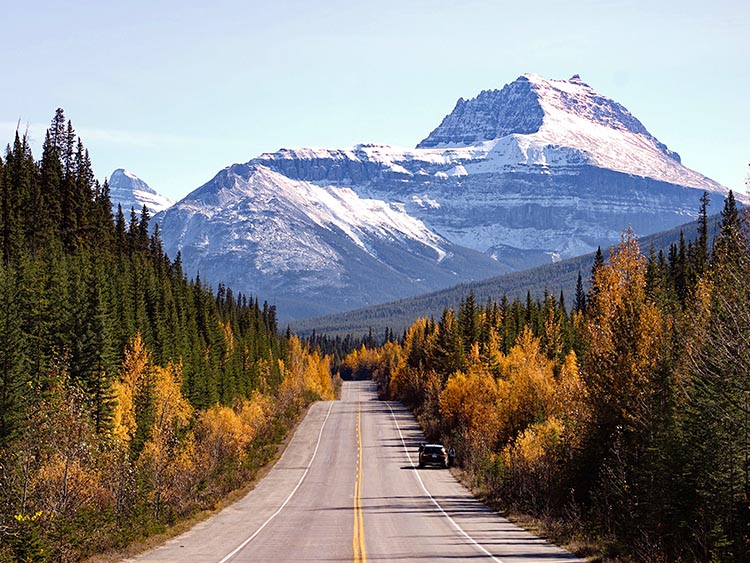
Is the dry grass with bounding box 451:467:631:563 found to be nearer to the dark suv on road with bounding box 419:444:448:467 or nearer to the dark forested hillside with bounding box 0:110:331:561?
the dark forested hillside with bounding box 0:110:331:561

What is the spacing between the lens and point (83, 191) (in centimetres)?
11319

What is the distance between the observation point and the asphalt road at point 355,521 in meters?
29.2

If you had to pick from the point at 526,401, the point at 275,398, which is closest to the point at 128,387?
the point at 526,401

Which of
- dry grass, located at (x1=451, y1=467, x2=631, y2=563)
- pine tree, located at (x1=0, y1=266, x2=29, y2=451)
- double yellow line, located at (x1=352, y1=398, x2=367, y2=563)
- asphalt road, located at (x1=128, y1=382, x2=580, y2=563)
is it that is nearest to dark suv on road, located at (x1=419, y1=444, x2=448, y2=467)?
asphalt road, located at (x1=128, y1=382, x2=580, y2=563)

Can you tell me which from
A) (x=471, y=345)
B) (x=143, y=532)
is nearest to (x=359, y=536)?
(x=143, y=532)

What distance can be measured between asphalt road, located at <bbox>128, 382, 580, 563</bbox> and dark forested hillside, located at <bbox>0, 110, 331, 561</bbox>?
280 cm

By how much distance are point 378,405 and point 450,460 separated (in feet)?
233

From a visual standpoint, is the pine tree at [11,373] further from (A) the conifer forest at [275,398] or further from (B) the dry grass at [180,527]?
(B) the dry grass at [180,527]

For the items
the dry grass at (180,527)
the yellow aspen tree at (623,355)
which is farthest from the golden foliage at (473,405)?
the yellow aspen tree at (623,355)

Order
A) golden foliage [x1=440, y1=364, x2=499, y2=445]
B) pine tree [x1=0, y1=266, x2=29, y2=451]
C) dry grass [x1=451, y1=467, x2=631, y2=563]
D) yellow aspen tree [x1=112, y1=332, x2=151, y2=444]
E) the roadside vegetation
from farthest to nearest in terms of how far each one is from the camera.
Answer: golden foliage [x1=440, y1=364, x2=499, y2=445]
yellow aspen tree [x1=112, y1=332, x2=151, y2=444]
pine tree [x1=0, y1=266, x2=29, y2=451]
dry grass [x1=451, y1=467, x2=631, y2=563]
the roadside vegetation

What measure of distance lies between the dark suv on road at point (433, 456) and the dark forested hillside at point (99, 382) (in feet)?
41.4

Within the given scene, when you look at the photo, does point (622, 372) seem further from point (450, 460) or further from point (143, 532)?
point (450, 460)

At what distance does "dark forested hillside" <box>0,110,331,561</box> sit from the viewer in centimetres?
3288

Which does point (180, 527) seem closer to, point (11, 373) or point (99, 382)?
point (11, 373)
